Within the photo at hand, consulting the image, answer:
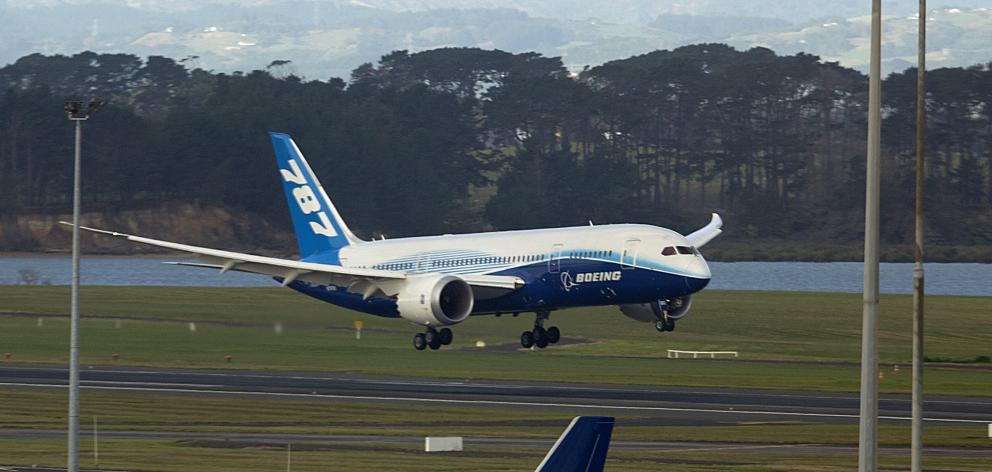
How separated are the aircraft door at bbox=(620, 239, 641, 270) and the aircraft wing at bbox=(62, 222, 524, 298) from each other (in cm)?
566

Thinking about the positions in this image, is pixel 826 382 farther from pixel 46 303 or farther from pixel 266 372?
pixel 46 303

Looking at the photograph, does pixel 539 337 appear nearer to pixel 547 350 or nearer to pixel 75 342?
pixel 75 342

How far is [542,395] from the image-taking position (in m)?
90.1

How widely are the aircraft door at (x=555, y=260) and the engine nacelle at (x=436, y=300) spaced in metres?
4.26

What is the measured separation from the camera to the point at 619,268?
220ft

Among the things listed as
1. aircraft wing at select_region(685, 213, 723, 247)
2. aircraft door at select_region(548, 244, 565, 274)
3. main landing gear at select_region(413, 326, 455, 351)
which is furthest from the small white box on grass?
aircraft wing at select_region(685, 213, 723, 247)

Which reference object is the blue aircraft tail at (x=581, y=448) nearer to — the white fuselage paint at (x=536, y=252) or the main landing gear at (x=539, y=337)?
the white fuselage paint at (x=536, y=252)

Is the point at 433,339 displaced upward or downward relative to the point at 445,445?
upward

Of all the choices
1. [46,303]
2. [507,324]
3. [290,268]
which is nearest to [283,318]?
[290,268]

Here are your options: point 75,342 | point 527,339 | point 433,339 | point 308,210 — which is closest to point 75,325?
point 75,342

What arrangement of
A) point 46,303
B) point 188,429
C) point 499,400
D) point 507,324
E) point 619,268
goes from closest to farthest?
point 619,268
point 188,429
point 507,324
point 499,400
point 46,303

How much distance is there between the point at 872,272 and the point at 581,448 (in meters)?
6.32

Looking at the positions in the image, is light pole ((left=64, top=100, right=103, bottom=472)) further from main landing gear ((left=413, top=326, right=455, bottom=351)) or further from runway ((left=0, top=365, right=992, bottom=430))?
runway ((left=0, top=365, right=992, bottom=430))

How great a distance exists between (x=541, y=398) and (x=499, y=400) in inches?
98.6
